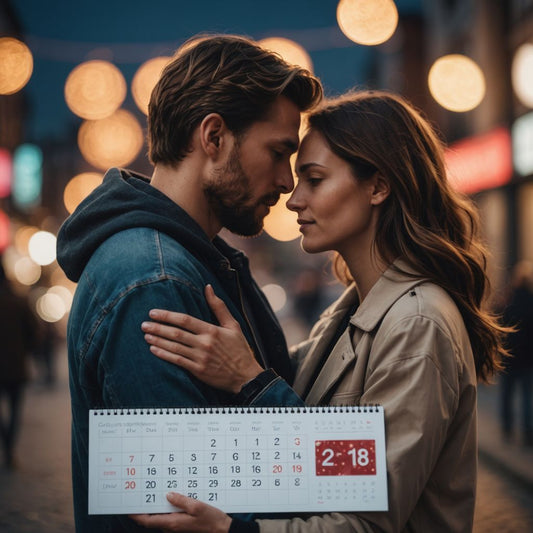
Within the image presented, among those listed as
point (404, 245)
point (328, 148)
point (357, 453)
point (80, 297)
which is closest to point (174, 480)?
point (357, 453)

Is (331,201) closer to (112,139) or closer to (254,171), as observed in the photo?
(254,171)

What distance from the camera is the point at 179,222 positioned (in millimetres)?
2174

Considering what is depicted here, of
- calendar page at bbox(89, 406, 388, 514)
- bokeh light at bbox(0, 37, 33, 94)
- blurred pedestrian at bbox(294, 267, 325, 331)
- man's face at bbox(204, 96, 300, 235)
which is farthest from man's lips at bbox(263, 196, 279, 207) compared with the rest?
blurred pedestrian at bbox(294, 267, 325, 331)

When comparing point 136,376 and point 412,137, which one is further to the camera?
point 412,137

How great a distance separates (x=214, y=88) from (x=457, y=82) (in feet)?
30.4

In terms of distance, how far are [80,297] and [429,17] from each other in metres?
21.4

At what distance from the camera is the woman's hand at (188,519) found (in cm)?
175

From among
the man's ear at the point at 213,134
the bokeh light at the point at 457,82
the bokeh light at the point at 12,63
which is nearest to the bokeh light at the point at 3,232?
the bokeh light at the point at 12,63

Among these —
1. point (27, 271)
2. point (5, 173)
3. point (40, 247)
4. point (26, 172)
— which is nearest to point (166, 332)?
point (5, 173)

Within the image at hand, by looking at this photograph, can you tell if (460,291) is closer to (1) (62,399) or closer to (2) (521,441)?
(2) (521,441)

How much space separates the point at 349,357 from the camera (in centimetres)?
227

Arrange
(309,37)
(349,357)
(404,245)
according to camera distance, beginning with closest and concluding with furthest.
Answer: (349,357)
(404,245)
(309,37)

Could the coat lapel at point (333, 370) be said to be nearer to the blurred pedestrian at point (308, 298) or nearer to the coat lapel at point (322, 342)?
the coat lapel at point (322, 342)

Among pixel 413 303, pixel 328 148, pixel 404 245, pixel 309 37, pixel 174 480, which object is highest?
pixel 309 37
